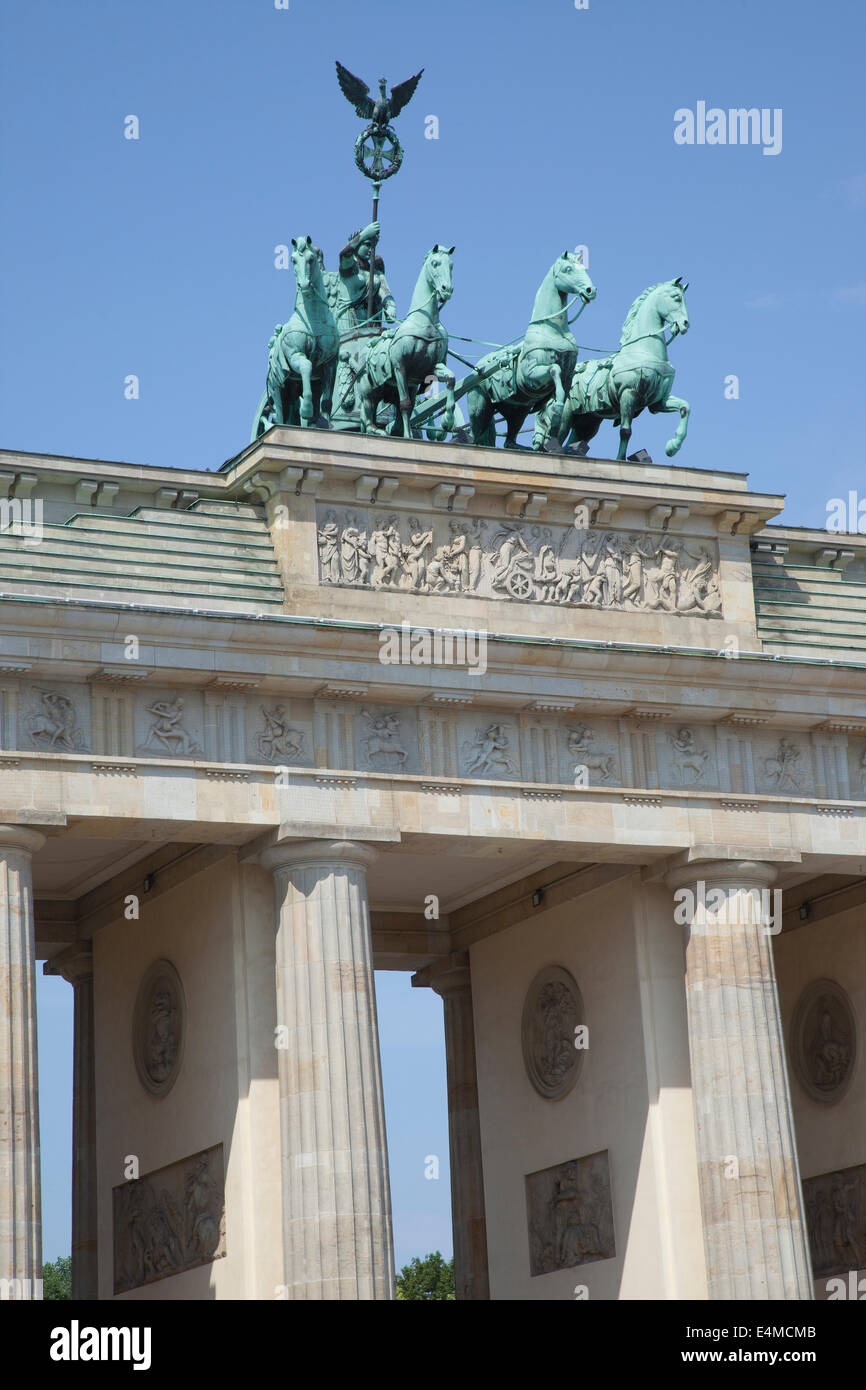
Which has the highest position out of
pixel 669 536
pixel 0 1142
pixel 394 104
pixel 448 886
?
pixel 394 104

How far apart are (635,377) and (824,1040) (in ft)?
35.6

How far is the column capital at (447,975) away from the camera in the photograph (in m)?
36.7

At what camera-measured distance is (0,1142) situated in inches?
1022

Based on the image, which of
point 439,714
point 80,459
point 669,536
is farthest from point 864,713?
point 80,459

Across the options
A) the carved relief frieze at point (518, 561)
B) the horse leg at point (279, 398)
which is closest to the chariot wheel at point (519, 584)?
the carved relief frieze at point (518, 561)

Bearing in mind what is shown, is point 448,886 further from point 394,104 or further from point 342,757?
point 394,104

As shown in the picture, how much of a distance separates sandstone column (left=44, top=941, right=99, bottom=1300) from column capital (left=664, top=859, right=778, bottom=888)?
9309 millimetres

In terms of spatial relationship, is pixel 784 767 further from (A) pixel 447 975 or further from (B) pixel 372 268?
(B) pixel 372 268

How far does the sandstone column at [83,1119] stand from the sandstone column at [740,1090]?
9212 millimetres

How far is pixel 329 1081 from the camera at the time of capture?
2794cm

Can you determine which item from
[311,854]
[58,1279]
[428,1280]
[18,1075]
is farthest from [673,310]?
[58,1279]

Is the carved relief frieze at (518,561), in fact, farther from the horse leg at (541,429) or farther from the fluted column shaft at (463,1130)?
the fluted column shaft at (463,1130)

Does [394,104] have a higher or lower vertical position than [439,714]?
higher

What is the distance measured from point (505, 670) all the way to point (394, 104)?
11414 millimetres
